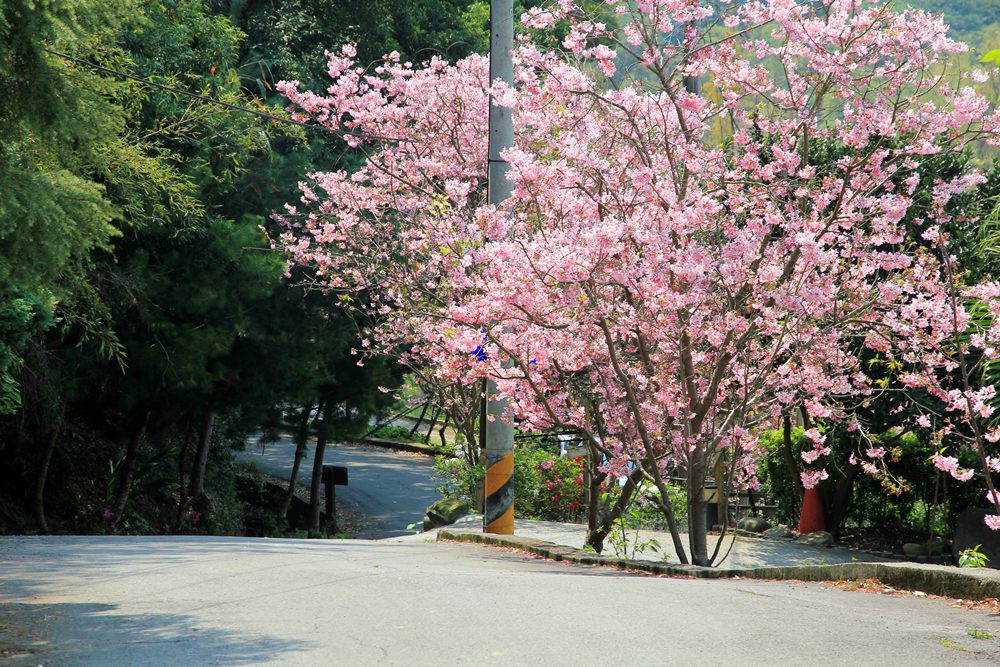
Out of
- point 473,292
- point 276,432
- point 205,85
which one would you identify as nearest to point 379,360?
point 276,432

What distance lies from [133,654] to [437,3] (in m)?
23.0

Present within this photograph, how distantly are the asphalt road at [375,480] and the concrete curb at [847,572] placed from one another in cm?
1294

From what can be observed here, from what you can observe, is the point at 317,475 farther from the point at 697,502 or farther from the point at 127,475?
the point at 697,502

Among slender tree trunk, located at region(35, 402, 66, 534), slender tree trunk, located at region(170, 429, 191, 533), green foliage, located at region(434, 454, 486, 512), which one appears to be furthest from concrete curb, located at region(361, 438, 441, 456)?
slender tree trunk, located at region(35, 402, 66, 534)

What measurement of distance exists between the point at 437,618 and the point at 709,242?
263 inches

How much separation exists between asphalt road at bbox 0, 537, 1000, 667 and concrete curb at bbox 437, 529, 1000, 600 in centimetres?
28

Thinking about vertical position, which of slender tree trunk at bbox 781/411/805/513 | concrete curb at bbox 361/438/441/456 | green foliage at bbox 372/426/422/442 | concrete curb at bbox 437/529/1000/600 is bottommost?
concrete curb at bbox 437/529/1000/600

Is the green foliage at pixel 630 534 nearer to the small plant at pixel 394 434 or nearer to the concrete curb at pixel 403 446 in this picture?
the concrete curb at pixel 403 446

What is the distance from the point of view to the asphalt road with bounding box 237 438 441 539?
92.2 ft

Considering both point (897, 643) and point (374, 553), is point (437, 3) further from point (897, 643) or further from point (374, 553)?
point (897, 643)

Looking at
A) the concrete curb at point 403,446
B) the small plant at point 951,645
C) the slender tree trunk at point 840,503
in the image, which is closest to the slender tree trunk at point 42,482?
the slender tree trunk at point 840,503

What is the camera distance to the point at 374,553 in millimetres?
12508

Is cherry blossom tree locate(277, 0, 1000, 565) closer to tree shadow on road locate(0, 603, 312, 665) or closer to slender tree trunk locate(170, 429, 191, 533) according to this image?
tree shadow on road locate(0, 603, 312, 665)

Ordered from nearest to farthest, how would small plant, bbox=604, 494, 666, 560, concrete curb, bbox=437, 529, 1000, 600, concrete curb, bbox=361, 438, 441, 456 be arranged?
1. concrete curb, bbox=437, 529, 1000, 600
2. small plant, bbox=604, 494, 666, 560
3. concrete curb, bbox=361, 438, 441, 456
